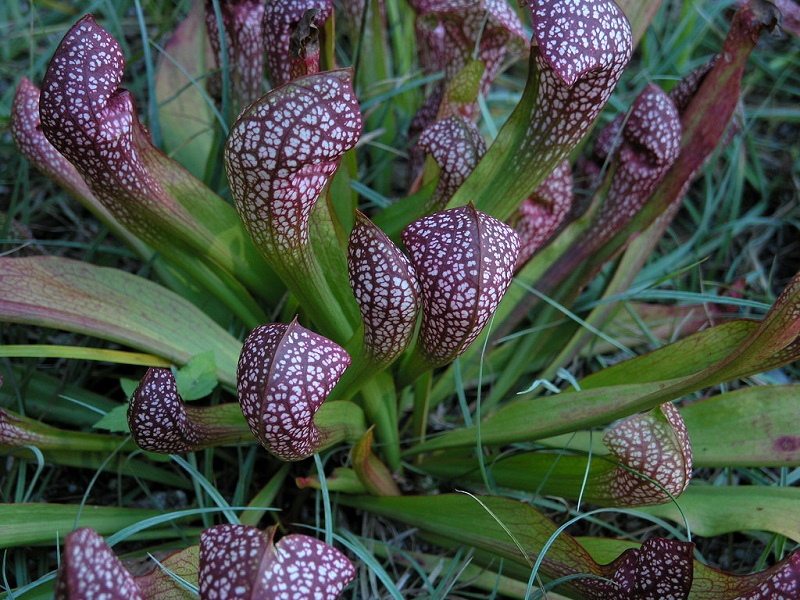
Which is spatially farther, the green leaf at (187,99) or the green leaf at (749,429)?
the green leaf at (187,99)

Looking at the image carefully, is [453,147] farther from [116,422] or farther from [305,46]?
[116,422]

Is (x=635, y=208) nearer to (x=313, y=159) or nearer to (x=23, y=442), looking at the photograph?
(x=313, y=159)

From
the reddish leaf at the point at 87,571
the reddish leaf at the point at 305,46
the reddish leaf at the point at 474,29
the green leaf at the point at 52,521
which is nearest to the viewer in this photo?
→ the reddish leaf at the point at 87,571

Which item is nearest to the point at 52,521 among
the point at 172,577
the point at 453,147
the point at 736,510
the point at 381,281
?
the point at 172,577

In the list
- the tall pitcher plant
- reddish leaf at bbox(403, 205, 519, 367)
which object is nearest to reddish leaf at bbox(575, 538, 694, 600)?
the tall pitcher plant

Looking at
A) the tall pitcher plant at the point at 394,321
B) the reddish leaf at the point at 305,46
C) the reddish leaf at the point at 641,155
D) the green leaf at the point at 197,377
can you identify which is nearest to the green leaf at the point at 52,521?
the tall pitcher plant at the point at 394,321

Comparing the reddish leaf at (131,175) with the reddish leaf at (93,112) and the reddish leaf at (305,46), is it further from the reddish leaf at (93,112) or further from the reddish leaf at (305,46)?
the reddish leaf at (305,46)

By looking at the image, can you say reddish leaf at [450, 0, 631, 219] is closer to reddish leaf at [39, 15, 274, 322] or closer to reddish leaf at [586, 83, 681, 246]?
reddish leaf at [586, 83, 681, 246]
